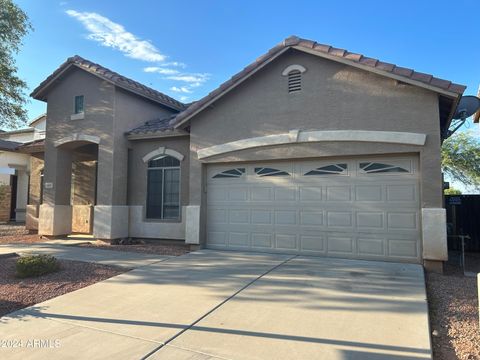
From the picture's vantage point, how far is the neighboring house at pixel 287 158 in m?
8.25

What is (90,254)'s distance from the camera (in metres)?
9.82

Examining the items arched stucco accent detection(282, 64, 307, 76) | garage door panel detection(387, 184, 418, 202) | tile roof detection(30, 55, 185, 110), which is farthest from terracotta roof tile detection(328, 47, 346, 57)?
tile roof detection(30, 55, 185, 110)

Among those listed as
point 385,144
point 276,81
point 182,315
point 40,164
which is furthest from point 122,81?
point 182,315

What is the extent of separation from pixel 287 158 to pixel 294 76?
2.22 metres

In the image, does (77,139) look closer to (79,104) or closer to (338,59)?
(79,104)

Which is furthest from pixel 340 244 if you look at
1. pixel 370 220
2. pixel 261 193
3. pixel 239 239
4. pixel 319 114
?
pixel 319 114

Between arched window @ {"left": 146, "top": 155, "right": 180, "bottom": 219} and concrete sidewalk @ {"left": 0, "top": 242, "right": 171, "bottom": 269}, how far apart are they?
229 centimetres

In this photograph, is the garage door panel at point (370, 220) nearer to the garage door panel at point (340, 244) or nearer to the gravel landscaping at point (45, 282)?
the garage door panel at point (340, 244)

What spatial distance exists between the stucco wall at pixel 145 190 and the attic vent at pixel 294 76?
4.06 m

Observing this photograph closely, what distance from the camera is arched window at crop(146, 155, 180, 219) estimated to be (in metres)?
12.1

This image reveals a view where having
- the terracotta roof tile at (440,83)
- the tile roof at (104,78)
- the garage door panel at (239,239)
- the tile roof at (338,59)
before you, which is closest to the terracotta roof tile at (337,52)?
the tile roof at (338,59)

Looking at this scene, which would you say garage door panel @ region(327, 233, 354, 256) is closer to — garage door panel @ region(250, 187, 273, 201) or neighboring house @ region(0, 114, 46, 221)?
garage door panel @ region(250, 187, 273, 201)

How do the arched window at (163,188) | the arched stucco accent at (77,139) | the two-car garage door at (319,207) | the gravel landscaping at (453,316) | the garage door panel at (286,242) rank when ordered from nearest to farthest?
the gravel landscaping at (453,316)
the two-car garage door at (319,207)
the garage door panel at (286,242)
the arched window at (163,188)
the arched stucco accent at (77,139)

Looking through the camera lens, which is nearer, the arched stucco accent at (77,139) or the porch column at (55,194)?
the arched stucco accent at (77,139)
